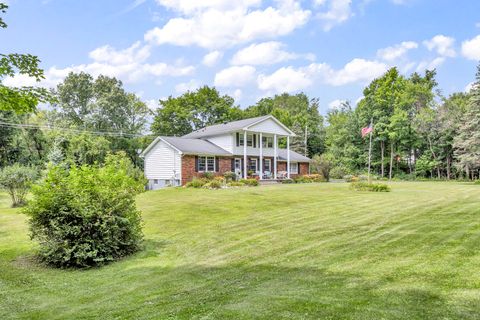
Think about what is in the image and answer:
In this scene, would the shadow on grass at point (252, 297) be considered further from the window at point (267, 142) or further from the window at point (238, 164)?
the window at point (267, 142)

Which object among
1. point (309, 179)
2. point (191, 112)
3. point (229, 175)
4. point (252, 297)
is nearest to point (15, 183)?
point (252, 297)

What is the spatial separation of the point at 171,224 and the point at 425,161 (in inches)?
1353

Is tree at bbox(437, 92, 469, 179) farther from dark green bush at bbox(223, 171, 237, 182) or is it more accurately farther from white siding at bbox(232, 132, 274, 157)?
dark green bush at bbox(223, 171, 237, 182)

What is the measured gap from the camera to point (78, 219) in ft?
23.4

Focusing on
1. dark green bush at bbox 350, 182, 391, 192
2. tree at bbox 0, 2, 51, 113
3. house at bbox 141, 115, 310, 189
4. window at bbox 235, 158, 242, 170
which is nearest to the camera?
tree at bbox 0, 2, 51, 113

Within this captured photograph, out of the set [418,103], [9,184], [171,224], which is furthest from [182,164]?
[418,103]

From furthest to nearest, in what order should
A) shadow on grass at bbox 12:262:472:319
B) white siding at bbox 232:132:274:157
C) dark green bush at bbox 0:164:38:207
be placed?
1. white siding at bbox 232:132:274:157
2. dark green bush at bbox 0:164:38:207
3. shadow on grass at bbox 12:262:472:319

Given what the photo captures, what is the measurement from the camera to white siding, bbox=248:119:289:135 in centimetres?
3040

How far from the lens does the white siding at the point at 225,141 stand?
2950 cm

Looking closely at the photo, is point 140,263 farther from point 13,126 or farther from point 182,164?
point 13,126

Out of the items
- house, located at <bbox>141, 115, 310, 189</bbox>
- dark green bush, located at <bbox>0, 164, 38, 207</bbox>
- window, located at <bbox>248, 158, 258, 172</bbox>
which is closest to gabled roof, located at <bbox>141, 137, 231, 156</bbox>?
house, located at <bbox>141, 115, 310, 189</bbox>

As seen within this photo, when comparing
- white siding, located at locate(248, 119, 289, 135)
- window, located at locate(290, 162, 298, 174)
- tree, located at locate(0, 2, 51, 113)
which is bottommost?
window, located at locate(290, 162, 298, 174)

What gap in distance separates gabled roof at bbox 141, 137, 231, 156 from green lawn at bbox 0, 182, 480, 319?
52.6 feet

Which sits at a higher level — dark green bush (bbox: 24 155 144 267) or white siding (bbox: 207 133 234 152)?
white siding (bbox: 207 133 234 152)
